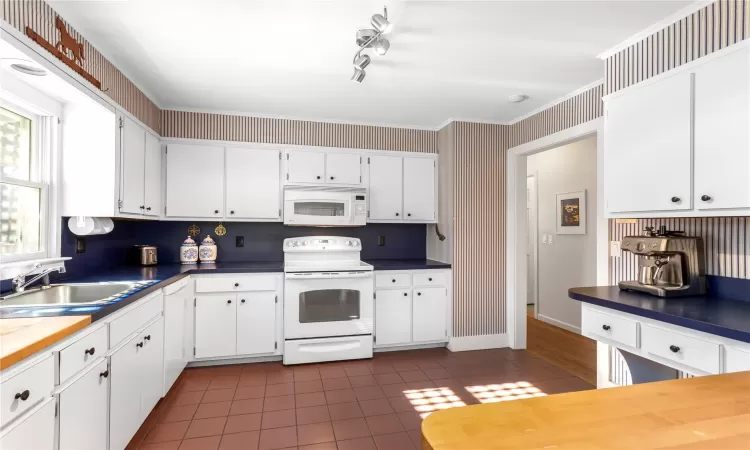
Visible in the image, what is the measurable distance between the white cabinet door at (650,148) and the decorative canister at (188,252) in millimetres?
3502

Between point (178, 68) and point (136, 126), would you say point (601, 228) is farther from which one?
point (136, 126)

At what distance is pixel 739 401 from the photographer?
712mm

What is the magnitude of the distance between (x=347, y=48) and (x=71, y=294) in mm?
2193

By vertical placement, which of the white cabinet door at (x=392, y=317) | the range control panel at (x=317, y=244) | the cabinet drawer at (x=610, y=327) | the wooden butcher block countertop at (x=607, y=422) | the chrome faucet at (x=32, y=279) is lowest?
the white cabinet door at (x=392, y=317)

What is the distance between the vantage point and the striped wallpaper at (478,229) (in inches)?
145

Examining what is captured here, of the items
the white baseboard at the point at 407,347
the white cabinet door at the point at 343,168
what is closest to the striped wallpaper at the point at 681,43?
the white cabinet door at the point at 343,168

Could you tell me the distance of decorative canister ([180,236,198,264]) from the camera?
3.53 meters

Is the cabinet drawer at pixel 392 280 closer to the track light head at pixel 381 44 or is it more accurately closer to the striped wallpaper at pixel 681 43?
the track light head at pixel 381 44

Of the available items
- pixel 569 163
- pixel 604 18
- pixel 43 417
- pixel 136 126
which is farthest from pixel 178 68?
pixel 569 163

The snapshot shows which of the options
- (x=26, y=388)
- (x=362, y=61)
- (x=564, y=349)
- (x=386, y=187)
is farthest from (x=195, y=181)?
(x=564, y=349)

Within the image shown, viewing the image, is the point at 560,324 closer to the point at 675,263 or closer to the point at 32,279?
the point at 675,263

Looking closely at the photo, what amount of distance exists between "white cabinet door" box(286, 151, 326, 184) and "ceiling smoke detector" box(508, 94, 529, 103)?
72.4 inches

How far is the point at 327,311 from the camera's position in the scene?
10.9 feet

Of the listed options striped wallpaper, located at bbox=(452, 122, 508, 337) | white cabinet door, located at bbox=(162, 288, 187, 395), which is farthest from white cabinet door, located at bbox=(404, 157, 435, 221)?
white cabinet door, located at bbox=(162, 288, 187, 395)
